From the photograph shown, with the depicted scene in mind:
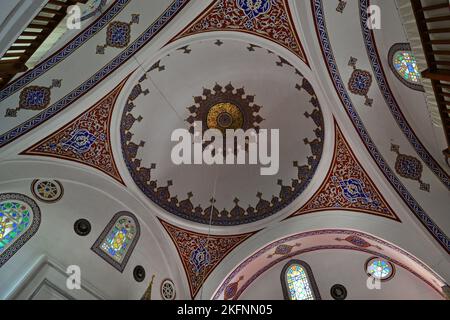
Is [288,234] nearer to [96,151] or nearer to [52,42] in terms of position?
[96,151]

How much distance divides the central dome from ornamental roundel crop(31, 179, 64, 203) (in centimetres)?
148

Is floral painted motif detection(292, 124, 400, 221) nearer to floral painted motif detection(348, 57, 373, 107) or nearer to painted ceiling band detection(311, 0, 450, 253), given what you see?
painted ceiling band detection(311, 0, 450, 253)

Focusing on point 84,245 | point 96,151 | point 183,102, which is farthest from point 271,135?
point 84,245

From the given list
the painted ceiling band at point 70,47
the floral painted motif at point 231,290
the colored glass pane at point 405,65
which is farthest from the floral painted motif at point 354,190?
the painted ceiling band at point 70,47

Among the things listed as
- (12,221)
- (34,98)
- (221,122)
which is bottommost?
(12,221)

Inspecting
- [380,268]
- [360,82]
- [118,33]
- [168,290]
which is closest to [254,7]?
[360,82]

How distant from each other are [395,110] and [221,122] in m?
4.13

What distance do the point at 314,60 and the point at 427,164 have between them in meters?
2.74

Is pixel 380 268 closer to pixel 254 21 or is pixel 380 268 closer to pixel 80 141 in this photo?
pixel 254 21

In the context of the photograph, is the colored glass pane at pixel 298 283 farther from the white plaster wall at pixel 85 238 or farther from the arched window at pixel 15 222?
the arched window at pixel 15 222

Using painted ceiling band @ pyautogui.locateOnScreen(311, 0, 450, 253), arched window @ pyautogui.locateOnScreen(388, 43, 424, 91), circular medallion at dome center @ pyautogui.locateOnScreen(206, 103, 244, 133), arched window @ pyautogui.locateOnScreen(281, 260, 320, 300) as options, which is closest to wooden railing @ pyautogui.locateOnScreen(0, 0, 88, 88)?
painted ceiling band @ pyautogui.locateOnScreen(311, 0, 450, 253)

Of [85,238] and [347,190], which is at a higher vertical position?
[347,190]

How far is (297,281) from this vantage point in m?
9.61

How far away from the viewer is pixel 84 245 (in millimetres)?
7770
